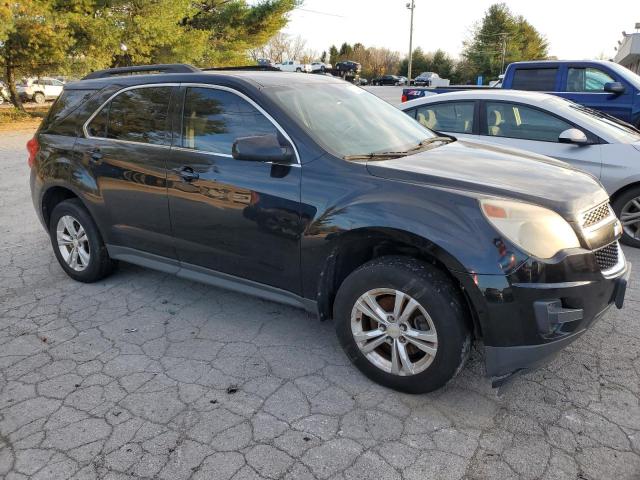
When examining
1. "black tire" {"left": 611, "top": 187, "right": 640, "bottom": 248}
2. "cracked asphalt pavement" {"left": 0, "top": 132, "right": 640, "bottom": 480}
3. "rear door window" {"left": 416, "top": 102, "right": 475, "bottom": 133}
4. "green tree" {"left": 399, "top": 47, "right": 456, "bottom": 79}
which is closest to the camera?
"cracked asphalt pavement" {"left": 0, "top": 132, "right": 640, "bottom": 480}

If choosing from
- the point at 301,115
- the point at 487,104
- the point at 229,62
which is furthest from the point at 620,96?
the point at 229,62

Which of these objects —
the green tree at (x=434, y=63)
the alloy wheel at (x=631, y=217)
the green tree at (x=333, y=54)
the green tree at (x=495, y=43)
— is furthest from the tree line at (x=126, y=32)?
the green tree at (x=333, y=54)

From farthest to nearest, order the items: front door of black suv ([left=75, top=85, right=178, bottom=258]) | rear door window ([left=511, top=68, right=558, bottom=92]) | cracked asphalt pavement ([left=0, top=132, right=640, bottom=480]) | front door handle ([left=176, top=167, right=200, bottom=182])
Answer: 1. rear door window ([left=511, top=68, right=558, bottom=92])
2. front door of black suv ([left=75, top=85, right=178, bottom=258])
3. front door handle ([left=176, top=167, right=200, bottom=182])
4. cracked asphalt pavement ([left=0, top=132, right=640, bottom=480])

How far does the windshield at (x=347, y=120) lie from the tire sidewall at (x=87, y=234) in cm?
211

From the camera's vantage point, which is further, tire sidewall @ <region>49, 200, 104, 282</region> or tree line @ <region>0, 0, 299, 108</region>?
tree line @ <region>0, 0, 299, 108</region>

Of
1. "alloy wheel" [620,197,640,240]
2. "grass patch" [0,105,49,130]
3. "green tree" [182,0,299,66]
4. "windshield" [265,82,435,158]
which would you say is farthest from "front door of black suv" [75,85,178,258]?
"green tree" [182,0,299,66]

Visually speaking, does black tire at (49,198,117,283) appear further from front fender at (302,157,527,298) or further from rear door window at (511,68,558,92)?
rear door window at (511,68,558,92)

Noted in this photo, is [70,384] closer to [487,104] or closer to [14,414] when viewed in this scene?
[14,414]

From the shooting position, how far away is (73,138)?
4.25 meters

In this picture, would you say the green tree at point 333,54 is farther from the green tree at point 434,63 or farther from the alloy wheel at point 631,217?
the alloy wheel at point 631,217

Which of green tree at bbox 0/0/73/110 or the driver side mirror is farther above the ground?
green tree at bbox 0/0/73/110

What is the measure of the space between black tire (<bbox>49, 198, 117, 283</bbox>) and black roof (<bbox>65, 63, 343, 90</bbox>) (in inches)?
41.7

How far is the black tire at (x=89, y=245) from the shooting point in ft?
14.1

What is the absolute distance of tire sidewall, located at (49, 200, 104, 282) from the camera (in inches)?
169
